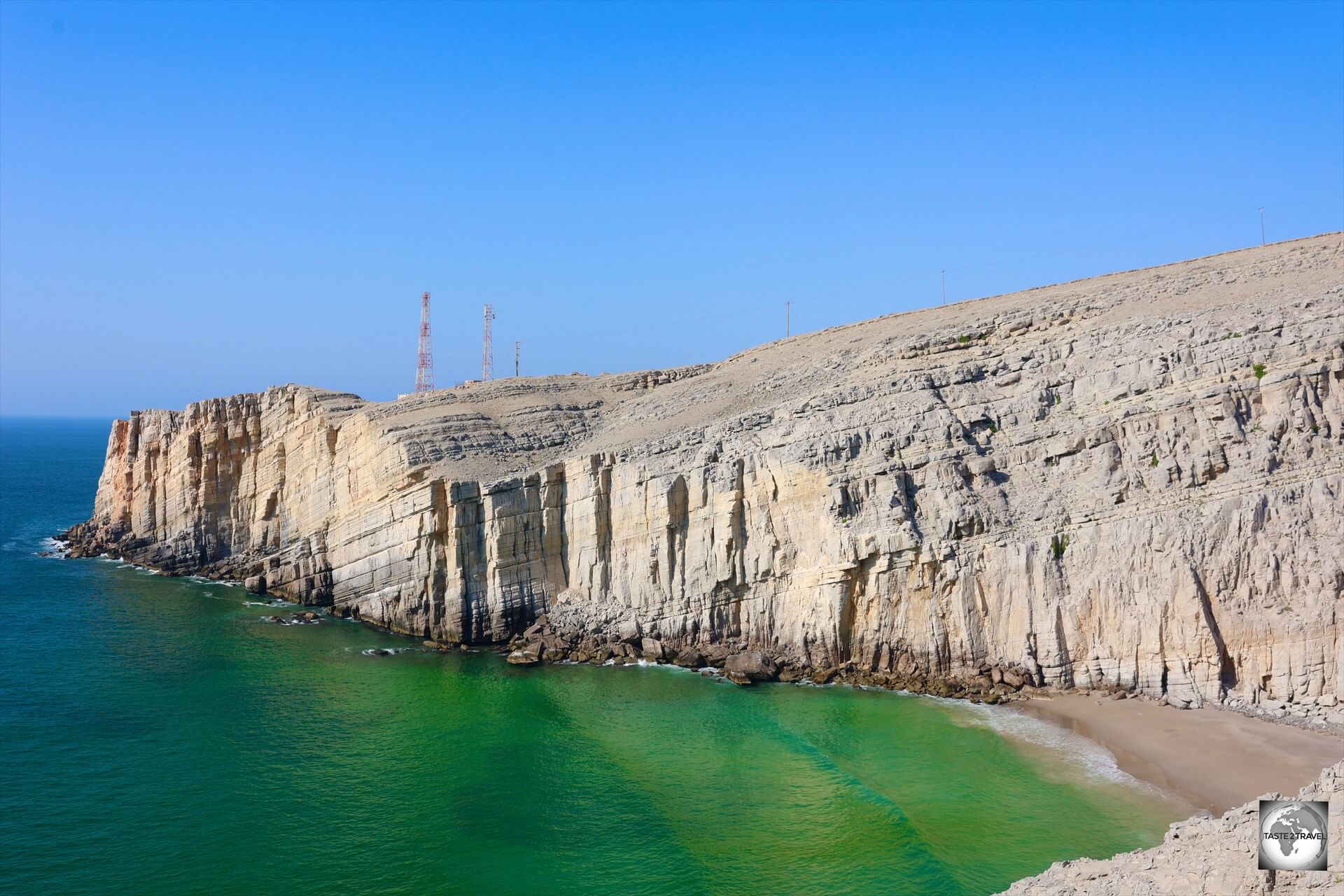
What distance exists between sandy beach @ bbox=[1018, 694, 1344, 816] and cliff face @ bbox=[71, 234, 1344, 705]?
1.54m

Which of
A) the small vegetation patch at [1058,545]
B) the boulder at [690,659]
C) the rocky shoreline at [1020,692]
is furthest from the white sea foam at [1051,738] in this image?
the boulder at [690,659]

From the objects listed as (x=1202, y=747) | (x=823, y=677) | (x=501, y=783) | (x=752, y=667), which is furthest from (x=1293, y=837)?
(x=752, y=667)

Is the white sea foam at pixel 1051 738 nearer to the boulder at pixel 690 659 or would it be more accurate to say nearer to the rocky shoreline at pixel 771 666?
the rocky shoreline at pixel 771 666

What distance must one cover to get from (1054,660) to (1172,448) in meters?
8.59

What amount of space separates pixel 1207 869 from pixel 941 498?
867 inches

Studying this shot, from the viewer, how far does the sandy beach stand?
25859 mm

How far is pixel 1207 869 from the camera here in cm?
1429

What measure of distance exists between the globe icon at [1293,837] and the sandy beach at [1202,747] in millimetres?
12882

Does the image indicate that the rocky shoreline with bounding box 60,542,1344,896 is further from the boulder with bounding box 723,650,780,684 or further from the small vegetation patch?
the small vegetation patch

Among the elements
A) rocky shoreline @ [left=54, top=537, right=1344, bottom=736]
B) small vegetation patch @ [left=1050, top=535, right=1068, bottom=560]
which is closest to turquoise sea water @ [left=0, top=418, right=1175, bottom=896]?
rocky shoreline @ [left=54, top=537, right=1344, bottom=736]

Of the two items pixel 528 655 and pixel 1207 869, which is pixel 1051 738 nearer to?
pixel 1207 869

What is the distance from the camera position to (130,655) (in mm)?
39469

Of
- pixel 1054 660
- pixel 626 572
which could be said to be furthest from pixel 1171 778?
pixel 626 572

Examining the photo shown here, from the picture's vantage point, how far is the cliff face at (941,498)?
31344 mm
